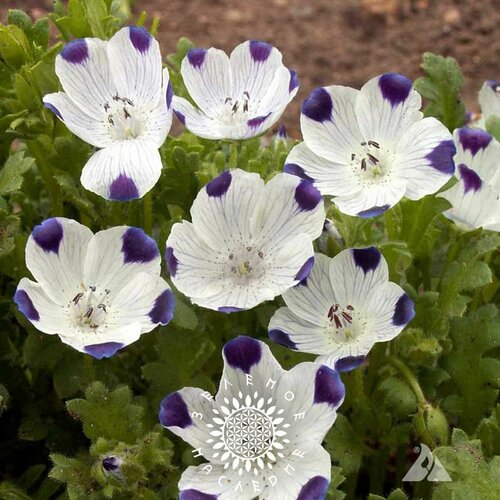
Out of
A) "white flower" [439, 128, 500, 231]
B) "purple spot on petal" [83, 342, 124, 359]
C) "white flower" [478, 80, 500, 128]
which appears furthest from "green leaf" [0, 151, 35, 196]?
"white flower" [478, 80, 500, 128]

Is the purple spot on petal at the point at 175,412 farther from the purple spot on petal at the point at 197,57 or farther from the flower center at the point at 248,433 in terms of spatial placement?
the purple spot on petal at the point at 197,57

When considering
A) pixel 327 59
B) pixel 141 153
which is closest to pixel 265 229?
pixel 141 153

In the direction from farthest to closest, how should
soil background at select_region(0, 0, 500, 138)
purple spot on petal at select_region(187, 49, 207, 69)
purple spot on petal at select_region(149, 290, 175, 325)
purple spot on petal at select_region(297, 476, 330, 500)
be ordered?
soil background at select_region(0, 0, 500, 138) → purple spot on petal at select_region(187, 49, 207, 69) → purple spot on petal at select_region(149, 290, 175, 325) → purple spot on petal at select_region(297, 476, 330, 500)

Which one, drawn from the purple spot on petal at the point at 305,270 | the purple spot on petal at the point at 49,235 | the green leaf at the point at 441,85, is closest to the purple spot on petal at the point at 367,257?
the purple spot on petal at the point at 305,270

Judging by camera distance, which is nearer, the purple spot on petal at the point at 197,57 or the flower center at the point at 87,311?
the flower center at the point at 87,311

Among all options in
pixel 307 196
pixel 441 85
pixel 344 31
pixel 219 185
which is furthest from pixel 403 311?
pixel 344 31

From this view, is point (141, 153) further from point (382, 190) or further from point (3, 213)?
point (382, 190)

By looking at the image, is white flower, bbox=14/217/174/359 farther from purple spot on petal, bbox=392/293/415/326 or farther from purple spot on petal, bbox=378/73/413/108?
purple spot on petal, bbox=378/73/413/108
